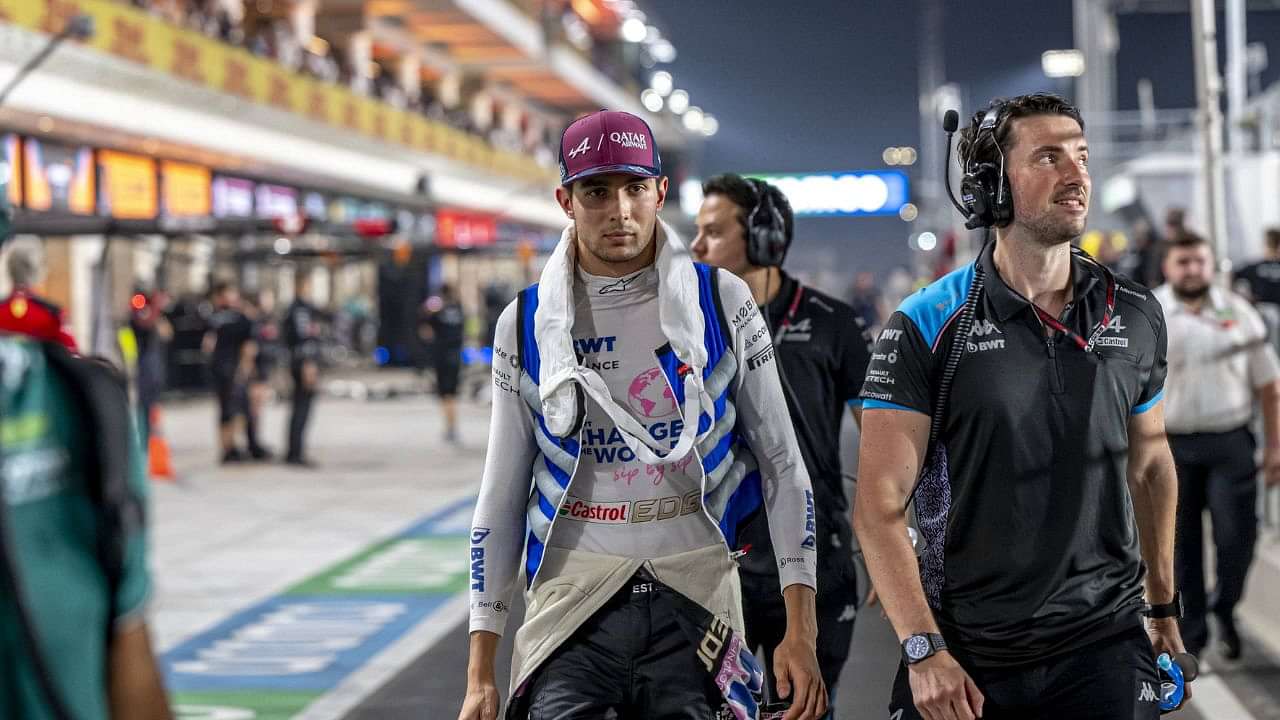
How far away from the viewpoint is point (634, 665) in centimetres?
353

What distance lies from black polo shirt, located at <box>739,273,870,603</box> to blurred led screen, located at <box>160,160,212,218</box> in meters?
24.7

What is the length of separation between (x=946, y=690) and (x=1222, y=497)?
5.13 metres

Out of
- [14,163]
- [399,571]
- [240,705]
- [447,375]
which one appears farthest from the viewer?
[14,163]

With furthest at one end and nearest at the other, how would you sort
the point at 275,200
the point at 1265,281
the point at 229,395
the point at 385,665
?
the point at 275,200 < the point at 229,395 < the point at 1265,281 < the point at 385,665

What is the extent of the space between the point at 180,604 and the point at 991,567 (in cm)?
800

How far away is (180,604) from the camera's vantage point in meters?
10.5

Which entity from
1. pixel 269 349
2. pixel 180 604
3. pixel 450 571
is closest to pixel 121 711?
pixel 180 604

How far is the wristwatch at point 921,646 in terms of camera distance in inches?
134

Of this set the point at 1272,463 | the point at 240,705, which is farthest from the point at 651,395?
the point at 1272,463

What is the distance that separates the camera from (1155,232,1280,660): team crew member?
7.99m

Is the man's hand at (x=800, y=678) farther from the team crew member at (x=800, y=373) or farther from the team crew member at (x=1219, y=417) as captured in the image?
the team crew member at (x=1219, y=417)

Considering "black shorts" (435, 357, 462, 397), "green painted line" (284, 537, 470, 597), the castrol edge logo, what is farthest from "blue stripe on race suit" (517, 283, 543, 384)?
"black shorts" (435, 357, 462, 397)

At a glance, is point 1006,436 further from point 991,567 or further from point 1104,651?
point 1104,651

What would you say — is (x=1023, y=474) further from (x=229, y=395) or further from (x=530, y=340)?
(x=229, y=395)
